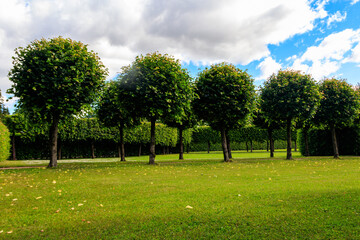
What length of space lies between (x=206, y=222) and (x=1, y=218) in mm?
4576

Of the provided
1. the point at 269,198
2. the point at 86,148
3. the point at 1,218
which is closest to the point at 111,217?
the point at 1,218

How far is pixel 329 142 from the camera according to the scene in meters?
31.6

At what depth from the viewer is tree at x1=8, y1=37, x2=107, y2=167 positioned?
49.8 ft

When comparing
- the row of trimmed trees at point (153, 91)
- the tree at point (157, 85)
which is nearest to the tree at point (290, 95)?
the row of trimmed trees at point (153, 91)

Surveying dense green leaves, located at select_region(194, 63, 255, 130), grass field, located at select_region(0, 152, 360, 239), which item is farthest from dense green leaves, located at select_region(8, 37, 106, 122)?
dense green leaves, located at select_region(194, 63, 255, 130)

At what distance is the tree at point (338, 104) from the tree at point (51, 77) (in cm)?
2293

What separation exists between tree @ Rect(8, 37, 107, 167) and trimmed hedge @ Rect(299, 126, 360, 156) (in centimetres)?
3111

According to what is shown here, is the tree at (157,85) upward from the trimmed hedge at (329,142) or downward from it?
upward

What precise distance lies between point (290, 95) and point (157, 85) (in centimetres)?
1354

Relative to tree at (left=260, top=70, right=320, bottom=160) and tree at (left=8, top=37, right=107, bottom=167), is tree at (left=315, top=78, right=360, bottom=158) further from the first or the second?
tree at (left=8, top=37, right=107, bottom=167)

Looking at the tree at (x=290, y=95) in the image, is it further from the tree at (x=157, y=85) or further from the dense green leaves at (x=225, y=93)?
the tree at (x=157, y=85)

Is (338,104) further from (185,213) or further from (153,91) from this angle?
(185,213)

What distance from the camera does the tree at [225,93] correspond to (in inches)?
780

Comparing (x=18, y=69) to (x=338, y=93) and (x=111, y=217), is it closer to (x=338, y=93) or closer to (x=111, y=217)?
(x=111, y=217)
